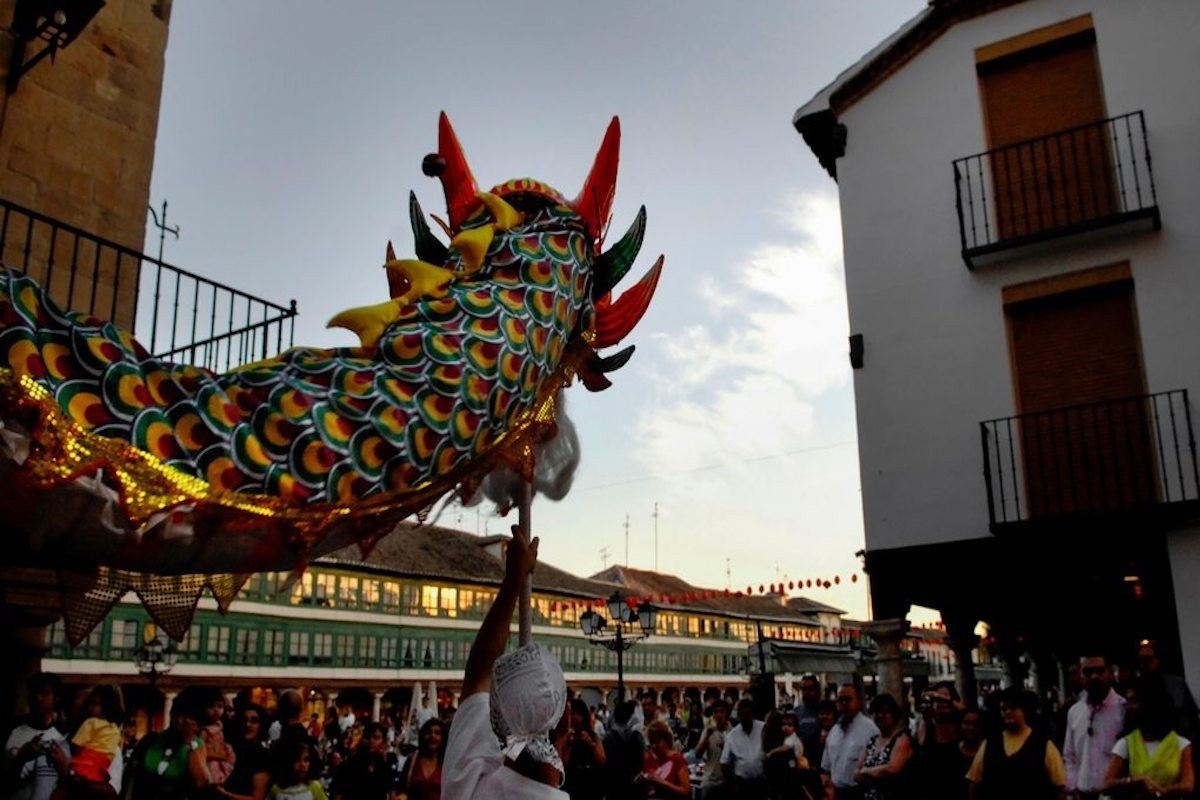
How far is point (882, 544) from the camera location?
10156 mm

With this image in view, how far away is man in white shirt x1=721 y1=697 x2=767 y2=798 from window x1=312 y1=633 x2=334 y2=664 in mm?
32297

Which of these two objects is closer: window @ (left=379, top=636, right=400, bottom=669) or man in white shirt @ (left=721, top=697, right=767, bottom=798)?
man in white shirt @ (left=721, top=697, right=767, bottom=798)

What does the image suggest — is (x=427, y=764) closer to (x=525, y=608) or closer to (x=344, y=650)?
(x=525, y=608)

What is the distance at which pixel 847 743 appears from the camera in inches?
310

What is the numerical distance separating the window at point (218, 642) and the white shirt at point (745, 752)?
97.7 feet

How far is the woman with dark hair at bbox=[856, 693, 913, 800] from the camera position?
7.14 m

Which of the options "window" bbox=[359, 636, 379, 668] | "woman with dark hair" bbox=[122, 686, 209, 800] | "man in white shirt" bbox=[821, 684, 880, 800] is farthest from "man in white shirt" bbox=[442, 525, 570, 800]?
"window" bbox=[359, 636, 379, 668]

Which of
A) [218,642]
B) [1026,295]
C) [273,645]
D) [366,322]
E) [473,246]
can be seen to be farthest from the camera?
[273,645]

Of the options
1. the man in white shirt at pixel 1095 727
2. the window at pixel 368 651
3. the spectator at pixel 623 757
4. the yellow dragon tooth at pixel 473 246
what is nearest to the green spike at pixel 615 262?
the yellow dragon tooth at pixel 473 246

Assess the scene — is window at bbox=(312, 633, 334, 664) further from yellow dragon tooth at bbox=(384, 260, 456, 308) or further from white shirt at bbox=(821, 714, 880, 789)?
yellow dragon tooth at bbox=(384, 260, 456, 308)

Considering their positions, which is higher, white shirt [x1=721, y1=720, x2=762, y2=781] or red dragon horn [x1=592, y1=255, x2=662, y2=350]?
red dragon horn [x1=592, y1=255, x2=662, y2=350]

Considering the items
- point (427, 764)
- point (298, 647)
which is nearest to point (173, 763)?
point (427, 764)

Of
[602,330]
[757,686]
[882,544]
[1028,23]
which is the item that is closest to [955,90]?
[1028,23]

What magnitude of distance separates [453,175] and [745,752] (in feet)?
21.8
